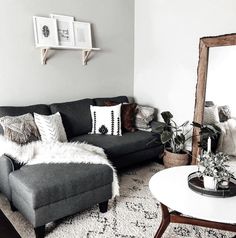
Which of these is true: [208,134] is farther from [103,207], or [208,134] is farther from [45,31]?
[45,31]

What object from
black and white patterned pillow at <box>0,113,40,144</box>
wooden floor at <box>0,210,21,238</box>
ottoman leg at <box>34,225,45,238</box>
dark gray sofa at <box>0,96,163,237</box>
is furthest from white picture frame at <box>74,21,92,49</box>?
wooden floor at <box>0,210,21,238</box>

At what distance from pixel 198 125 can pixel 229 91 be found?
0.50m

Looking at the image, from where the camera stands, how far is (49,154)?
2361mm

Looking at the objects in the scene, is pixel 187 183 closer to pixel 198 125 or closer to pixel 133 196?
pixel 133 196

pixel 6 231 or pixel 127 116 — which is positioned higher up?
pixel 127 116

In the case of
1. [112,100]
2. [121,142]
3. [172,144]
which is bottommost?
[172,144]

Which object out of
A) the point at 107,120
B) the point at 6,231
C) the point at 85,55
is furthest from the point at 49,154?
the point at 85,55

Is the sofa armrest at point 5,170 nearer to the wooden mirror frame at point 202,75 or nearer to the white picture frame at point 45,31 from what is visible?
the white picture frame at point 45,31

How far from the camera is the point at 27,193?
1938 millimetres

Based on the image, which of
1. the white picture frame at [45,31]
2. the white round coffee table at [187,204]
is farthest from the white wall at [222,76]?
the white picture frame at [45,31]

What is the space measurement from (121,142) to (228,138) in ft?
Result: 4.04

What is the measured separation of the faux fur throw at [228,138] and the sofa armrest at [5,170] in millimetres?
2258

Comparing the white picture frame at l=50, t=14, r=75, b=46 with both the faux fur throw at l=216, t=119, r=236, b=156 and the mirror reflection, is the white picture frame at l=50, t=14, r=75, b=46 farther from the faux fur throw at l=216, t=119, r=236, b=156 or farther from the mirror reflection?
the faux fur throw at l=216, t=119, r=236, b=156

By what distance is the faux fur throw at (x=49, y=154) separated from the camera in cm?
229
